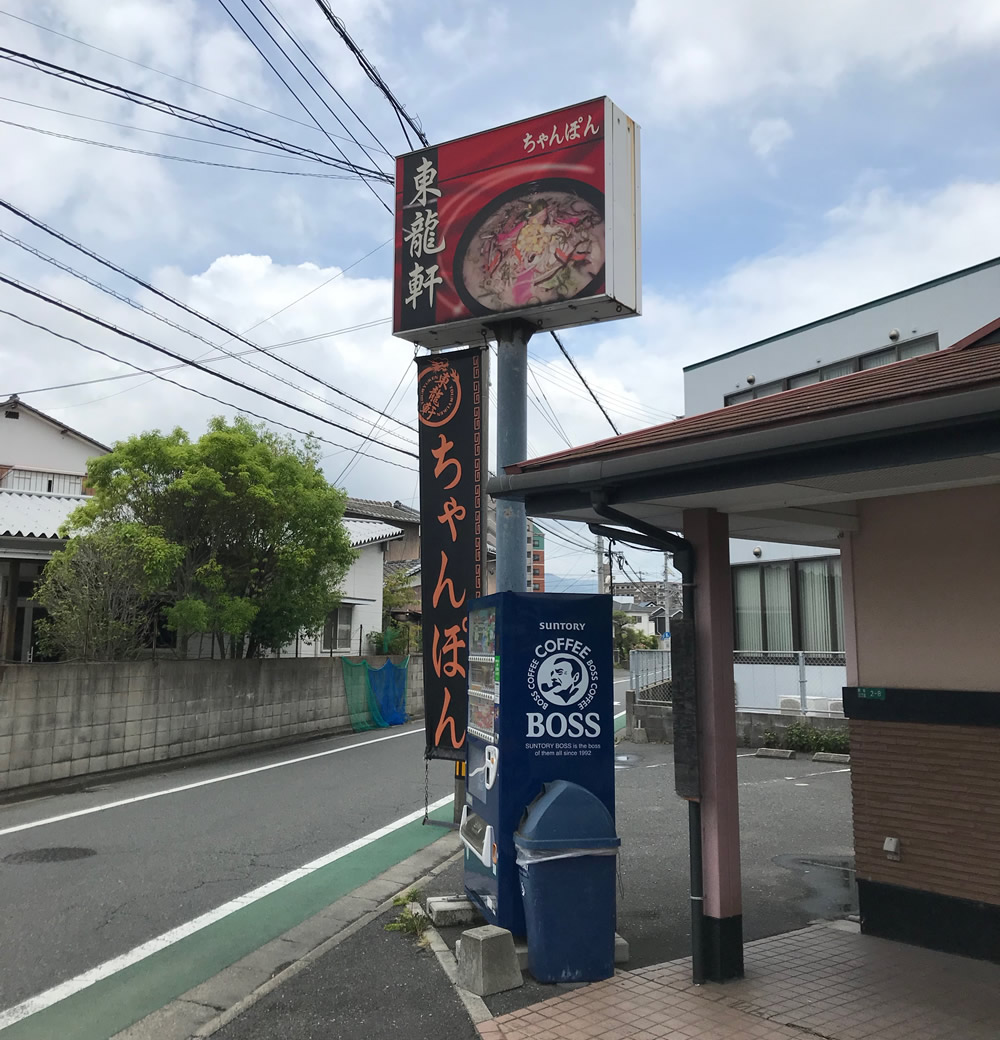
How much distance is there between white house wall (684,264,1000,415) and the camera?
15242 millimetres

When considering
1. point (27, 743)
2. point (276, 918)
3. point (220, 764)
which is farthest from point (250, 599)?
point (276, 918)

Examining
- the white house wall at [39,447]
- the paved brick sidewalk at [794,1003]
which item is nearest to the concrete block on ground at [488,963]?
the paved brick sidewalk at [794,1003]

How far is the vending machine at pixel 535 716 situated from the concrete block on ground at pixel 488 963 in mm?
388

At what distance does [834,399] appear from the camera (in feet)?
13.7

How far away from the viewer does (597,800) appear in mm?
5285

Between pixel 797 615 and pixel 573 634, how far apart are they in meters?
14.7

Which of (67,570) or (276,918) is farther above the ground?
(67,570)

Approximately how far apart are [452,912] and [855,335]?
14681 millimetres

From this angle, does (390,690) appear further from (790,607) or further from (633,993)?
(633,993)

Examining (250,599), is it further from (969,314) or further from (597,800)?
(969,314)

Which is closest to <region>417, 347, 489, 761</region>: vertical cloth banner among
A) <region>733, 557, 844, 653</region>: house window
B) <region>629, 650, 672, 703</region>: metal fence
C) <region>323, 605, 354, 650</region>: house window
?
<region>733, 557, 844, 653</region>: house window

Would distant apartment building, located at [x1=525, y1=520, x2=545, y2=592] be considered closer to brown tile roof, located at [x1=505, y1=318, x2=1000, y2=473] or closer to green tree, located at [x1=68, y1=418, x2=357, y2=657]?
green tree, located at [x1=68, y1=418, x2=357, y2=657]

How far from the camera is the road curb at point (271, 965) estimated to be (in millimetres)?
4732

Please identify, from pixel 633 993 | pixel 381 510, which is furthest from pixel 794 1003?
pixel 381 510
